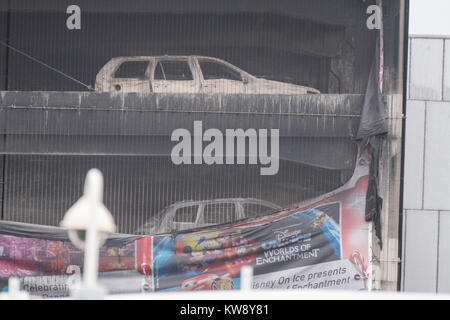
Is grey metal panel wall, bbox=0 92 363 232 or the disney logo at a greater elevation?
grey metal panel wall, bbox=0 92 363 232

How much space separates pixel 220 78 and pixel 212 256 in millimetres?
2157

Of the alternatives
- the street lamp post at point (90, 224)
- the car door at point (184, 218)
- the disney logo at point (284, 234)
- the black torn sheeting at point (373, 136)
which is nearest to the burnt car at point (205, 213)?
the car door at point (184, 218)

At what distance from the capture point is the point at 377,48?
30.1 ft

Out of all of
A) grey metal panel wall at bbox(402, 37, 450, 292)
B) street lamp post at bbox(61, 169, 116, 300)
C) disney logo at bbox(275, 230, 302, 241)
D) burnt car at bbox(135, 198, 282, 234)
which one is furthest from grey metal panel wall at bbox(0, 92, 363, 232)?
street lamp post at bbox(61, 169, 116, 300)

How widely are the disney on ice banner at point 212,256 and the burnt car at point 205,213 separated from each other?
0.12 meters

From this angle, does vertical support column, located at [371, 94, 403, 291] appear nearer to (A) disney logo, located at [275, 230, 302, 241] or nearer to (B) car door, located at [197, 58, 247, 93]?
(A) disney logo, located at [275, 230, 302, 241]

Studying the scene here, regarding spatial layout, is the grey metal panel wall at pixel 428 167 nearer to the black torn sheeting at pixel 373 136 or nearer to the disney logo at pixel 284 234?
the black torn sheeting at pixel 373 136

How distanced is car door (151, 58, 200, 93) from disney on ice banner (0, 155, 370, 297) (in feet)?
5.68

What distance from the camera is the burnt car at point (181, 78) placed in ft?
30.6

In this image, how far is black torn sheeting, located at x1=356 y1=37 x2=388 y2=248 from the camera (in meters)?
8.98

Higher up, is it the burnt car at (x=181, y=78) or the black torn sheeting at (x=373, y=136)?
the burnt car at (x=181, y=78)

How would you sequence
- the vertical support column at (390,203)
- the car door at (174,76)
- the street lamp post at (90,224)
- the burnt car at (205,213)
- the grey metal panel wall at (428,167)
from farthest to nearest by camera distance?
the grey metal panel wall at (428,167) < the car door at (174,76) < the burnt car at (205,213) < the vertical support column at (390,203) < the street lamp post at (90,224)
